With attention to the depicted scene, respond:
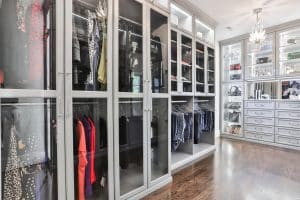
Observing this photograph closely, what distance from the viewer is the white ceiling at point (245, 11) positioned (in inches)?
122

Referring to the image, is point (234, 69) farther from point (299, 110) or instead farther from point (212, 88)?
point (299, 110)

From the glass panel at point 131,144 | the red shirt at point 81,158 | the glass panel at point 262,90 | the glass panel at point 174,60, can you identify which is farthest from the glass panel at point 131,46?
the glass panel at point 262,90

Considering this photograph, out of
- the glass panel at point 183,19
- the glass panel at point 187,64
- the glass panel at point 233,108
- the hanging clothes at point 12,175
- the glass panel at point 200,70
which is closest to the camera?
the hanging clothes at point 12,175

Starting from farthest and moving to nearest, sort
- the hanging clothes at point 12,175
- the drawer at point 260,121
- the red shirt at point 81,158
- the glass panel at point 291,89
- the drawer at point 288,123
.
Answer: the drawer at point 260,121 → the glass panel at point 291,89 → the drawer at point 288,123 → the red shirt at point 81,158 → the hanging clothes at point 12,175

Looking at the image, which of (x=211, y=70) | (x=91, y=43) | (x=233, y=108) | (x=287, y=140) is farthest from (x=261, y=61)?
(x=91, y=43)

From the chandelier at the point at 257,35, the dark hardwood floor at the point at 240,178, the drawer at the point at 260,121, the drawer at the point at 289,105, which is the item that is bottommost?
the dark hardwood floor at the point at 240,178

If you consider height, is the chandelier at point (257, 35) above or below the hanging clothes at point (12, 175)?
above

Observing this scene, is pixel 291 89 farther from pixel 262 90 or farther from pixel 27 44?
pixel 27 44

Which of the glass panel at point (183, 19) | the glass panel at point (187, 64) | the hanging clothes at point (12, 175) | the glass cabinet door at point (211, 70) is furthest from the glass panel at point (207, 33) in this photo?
the hanging clothes at point (12, 175)

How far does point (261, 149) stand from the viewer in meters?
4.04

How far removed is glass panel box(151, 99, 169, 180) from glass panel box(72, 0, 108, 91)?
0.92 m

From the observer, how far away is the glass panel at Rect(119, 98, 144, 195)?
2070 millimetres

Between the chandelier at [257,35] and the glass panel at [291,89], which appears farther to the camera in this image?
the glass panel at [291,89]

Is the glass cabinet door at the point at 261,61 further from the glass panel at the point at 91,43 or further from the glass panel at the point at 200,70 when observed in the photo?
the glass panel at the point at 91,43
